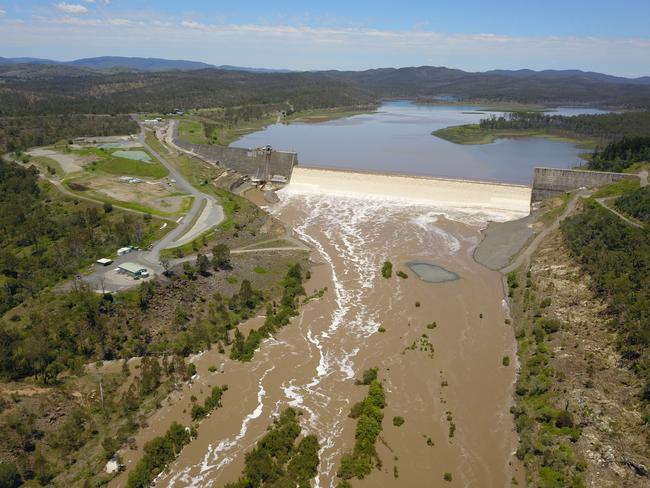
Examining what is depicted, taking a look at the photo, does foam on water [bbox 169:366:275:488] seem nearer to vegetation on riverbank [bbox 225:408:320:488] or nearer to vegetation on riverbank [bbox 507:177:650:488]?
vegetation on riverbank [bbox 225:408:320:488]

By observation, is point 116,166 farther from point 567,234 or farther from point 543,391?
point 543,391

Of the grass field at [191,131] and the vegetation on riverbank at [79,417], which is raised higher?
the grass field at [191,131]

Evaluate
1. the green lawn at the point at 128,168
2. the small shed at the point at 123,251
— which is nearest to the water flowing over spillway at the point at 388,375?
the small shed at the point at 123,251

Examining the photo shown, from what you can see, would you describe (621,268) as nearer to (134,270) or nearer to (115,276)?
(134,270)

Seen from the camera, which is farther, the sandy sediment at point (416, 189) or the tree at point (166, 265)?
the sandy sediment at point (416, 189)

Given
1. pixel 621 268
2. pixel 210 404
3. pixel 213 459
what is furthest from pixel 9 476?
pixel 621 268

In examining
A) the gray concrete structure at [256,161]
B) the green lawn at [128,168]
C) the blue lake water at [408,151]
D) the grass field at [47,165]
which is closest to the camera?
the grass field at [47,165]

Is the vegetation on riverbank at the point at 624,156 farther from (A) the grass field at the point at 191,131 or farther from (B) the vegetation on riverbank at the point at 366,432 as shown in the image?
(A) the grass field at the point at 191,131
